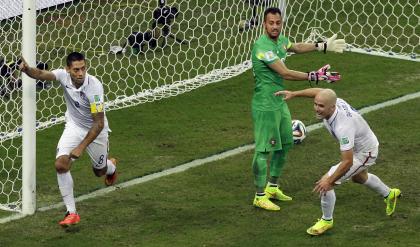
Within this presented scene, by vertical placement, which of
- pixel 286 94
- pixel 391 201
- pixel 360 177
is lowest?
pixel 391 201

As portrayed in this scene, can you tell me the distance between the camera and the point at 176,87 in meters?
18.5

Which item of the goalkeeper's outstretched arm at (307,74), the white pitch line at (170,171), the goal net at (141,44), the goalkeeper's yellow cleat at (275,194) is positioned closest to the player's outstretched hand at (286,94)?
the goalkeeper's outstretched arm at (307,74)

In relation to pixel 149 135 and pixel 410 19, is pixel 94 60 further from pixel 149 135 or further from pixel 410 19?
pixel 410 19

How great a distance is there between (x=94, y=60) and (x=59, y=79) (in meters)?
5.18

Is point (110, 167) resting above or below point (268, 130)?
below

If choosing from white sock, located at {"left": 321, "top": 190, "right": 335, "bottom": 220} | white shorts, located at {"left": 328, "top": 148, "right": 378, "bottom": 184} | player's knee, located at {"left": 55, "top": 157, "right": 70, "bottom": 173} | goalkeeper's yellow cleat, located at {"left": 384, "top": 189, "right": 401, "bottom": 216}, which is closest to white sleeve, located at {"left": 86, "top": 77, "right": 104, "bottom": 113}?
player's knee, located at {"left": 55, "top": 157, "right": 70, "bottom": 173}

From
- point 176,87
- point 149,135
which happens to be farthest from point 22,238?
point 176,87

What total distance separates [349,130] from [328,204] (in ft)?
2.65

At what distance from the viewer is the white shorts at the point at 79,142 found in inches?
534

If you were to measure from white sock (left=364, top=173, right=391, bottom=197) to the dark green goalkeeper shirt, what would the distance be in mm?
1279

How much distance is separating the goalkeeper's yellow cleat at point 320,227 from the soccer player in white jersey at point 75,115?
246cm

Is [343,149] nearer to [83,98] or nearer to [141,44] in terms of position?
[83,98]

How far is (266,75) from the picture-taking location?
1377 centimetres

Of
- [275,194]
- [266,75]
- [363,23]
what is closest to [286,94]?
[266,75]
